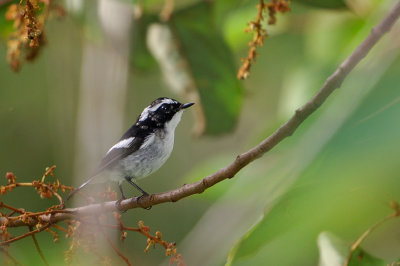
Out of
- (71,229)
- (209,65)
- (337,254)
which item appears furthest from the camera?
(209,65)

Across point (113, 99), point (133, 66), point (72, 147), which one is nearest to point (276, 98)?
point (72, 147)

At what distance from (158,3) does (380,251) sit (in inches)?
76.8

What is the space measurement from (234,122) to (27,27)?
6.20ft

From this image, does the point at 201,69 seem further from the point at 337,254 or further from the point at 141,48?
the point at 337,254

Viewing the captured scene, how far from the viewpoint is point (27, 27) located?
167 centimetres

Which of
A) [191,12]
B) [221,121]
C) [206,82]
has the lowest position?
[221,121]

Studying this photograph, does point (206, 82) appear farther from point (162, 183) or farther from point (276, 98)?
point (162, 183)

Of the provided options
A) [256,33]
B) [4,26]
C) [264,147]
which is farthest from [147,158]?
[264,147]

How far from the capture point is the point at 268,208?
4.26 feet

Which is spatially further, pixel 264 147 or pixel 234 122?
pixel 234 122

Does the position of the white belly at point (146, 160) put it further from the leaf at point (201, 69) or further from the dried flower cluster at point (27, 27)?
the dried flower cluster at point (27, 27)

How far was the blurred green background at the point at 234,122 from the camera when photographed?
2.88 ft

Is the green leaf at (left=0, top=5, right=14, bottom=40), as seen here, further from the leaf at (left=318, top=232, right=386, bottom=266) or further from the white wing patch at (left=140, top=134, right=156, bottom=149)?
the leaf at (left=318, top=232, right=386, bottom=266)

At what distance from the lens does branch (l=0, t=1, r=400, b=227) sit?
121 cm
